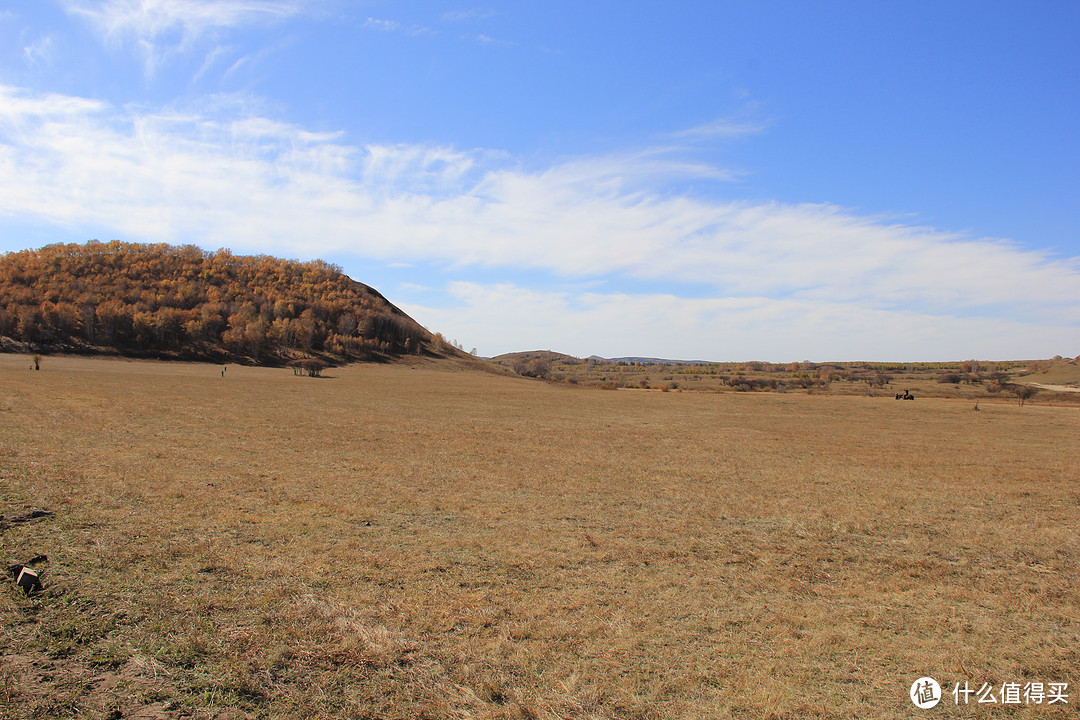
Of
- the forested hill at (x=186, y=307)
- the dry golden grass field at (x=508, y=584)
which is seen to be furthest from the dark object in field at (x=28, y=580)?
the forested hill at (x=186, y=307)

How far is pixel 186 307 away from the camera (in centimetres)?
10494

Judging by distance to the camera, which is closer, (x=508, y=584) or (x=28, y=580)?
(x=28, y=580)

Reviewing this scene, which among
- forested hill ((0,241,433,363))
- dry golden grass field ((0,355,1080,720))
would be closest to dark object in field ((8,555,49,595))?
dry golden grass field ((0,355,1080,720))

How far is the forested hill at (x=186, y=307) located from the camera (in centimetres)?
8188

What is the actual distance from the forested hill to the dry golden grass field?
8226cm

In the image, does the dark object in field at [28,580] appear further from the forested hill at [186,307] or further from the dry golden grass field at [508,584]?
the forested hill at [186,307]

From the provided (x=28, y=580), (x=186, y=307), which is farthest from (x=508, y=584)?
(x=186, y=307)

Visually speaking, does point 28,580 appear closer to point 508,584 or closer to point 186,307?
point 508,584

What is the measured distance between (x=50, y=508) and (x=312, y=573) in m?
5.37

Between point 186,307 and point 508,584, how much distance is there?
119 meters

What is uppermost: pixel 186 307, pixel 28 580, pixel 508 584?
pixel 186 307

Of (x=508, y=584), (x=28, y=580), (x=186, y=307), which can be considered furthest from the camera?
(x=186, y=307)

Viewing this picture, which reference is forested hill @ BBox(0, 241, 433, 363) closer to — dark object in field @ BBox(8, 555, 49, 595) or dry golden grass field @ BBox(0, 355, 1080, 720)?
dry golden grass field @ BBox(0, 355, 1080, 720)

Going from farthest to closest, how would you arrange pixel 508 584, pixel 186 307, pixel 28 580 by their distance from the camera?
pixel 186 307 < pixel 508 584 < pixel 28 580
